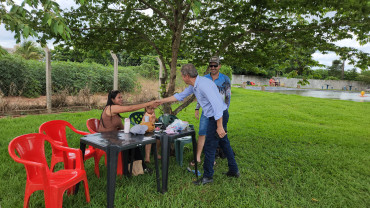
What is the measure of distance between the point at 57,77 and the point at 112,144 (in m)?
9.31

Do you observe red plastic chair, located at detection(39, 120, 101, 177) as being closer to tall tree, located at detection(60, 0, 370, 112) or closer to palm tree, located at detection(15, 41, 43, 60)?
tall tree, located at detection(60, 0, 370, 112)

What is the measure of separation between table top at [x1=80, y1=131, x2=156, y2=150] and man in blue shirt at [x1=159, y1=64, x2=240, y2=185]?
87 centimetres

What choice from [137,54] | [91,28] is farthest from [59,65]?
[91,28]

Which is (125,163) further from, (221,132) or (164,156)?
(221,132)

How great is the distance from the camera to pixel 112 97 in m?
3.46

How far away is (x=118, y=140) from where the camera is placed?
2744 millimetres

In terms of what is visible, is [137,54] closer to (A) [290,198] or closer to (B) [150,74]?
(A) [290,198]

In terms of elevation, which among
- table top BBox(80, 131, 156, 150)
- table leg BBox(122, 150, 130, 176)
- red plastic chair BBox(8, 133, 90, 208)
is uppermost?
table top BBox(80, 131, 156, 150)

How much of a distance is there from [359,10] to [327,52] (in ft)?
5.41

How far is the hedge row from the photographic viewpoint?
28.7 ft

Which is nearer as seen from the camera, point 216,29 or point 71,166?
point 71,166

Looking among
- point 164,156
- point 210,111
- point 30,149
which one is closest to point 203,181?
point 164,156

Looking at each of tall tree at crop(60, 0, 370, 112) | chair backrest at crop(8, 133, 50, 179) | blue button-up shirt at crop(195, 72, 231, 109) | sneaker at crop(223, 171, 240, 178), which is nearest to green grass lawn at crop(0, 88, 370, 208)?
sneaker at crop(223, 171, 240, 178)

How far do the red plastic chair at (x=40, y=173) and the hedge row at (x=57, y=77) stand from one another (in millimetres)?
6895
